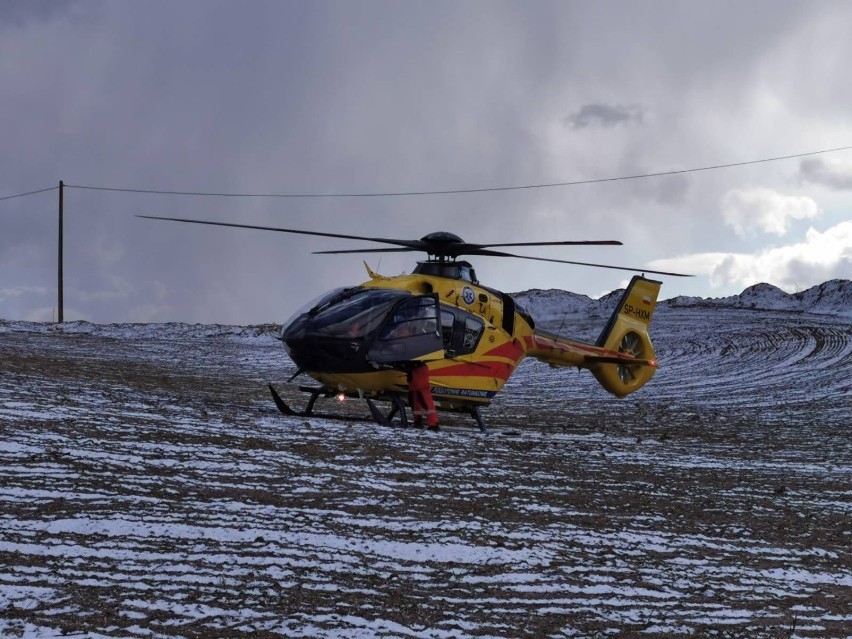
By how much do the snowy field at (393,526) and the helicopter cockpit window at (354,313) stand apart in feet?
4.83

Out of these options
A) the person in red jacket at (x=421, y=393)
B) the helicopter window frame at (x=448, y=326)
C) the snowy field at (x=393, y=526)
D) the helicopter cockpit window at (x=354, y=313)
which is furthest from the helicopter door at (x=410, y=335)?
the snowy field at (x=393, y=526)

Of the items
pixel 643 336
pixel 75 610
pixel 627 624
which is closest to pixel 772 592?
pixel 627 624

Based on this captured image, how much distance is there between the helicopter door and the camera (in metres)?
12.8

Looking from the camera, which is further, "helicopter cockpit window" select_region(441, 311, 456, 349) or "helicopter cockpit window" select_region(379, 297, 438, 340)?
"helicopter cockpit window" select_region(441, 311, 456, 349)

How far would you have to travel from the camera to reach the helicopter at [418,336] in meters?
12.7

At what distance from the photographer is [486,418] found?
1753 cm

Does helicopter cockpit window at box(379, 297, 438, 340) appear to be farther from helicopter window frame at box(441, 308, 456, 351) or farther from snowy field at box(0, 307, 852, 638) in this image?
snowy field at box(0, 307, 852, 638)

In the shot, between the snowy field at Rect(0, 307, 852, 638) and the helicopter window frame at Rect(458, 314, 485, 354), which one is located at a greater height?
the helicopter window frame at Rect(458, 314, 485, 354)

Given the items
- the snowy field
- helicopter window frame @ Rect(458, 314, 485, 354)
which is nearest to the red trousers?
the snowy field

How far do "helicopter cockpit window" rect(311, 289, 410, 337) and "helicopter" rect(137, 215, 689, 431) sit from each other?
0.05ft

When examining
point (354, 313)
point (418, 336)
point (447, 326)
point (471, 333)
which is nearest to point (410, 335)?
point (418, 336)

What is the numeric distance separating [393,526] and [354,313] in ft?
18.0

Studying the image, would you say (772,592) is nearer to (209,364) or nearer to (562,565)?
(562,565)

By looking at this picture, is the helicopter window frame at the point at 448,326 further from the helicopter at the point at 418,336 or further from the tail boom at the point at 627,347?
the tail boom at the point at 627,347
